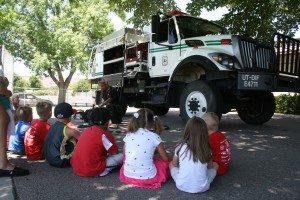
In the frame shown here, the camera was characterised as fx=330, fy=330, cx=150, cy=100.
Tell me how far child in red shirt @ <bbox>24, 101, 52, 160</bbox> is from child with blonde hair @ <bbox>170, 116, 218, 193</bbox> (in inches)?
93.9

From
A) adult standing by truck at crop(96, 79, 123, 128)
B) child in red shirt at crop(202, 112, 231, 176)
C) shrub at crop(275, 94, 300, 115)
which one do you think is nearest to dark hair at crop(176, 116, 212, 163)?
child in red shirt at crop(202, 112, 231, 176)

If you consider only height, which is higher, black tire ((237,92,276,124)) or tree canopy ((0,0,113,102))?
tree canopy ((0,0,113,102))

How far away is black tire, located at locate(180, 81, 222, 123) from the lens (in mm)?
7137

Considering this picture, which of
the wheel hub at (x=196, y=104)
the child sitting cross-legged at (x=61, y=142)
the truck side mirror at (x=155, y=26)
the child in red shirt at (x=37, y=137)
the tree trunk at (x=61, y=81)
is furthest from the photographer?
the tree trunk at (x=61, y=81)

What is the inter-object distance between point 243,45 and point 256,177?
3.89 metres

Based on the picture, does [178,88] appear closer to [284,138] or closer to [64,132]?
[284,138]

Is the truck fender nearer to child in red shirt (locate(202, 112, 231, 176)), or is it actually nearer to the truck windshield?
the truck windshield

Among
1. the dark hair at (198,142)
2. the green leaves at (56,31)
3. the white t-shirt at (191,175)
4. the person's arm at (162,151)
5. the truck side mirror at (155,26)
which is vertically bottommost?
the white t-shirt at (191,175)

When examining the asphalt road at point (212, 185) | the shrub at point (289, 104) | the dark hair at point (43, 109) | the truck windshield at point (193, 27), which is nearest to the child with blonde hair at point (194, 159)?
the asphalt road at point (212, 185)

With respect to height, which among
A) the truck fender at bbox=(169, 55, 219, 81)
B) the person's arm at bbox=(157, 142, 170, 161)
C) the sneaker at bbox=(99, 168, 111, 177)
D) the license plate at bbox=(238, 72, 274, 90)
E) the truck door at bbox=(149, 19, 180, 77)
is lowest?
the sneaker at bbox=(99, 168, 111, 177)

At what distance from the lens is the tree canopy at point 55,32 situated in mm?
28094

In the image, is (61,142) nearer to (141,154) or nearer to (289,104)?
(141,154)

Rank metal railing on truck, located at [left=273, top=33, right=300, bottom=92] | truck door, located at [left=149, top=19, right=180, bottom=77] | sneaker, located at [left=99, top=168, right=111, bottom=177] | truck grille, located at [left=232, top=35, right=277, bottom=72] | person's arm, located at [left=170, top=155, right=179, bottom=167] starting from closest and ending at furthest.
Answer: person's arm, located at [left=170, top=155, right=179, bottom=167], sneaker, located at [left=99, top=168, right=111, bottom=177], truck grille, located at [left=232, top=35, right=277, bottom=72], metal railing on truck, located at [left=273, top=33, right=300, bottom=92], truck door, located at [left=149, top=19, right=180, bottom=77]

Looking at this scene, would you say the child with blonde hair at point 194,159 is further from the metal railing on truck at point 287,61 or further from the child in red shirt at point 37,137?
the metal railing on truck at point 287,61
